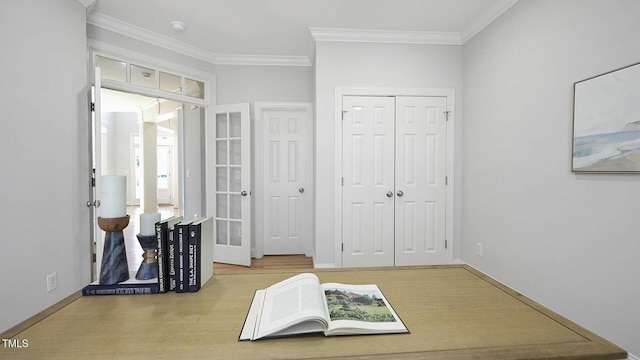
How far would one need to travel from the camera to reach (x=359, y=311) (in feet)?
2.71

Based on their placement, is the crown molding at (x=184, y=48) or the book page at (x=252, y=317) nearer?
the book page at (x=252, y=317)

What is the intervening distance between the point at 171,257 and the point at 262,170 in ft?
10.0

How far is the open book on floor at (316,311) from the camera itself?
716mm

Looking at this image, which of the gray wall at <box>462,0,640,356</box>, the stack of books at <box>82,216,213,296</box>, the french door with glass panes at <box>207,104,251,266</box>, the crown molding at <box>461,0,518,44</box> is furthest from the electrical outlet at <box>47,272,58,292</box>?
the crown molding at <box>461,0,518,44</box>

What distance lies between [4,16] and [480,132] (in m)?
3.65

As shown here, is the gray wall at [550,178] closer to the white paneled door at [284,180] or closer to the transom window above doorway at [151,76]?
the white paneled door at [284,180]

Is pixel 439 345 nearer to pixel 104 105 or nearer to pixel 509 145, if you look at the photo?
pixel 509 145

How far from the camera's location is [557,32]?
2.03 meters

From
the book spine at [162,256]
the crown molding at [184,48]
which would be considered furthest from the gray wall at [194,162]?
the book spine at [162,256]

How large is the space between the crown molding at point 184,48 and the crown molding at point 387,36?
2.49ft

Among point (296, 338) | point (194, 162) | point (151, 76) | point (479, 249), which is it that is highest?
point (151, 76)

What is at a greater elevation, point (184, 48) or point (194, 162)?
point (184, 48)

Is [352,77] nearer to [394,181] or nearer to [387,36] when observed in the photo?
[387,36]

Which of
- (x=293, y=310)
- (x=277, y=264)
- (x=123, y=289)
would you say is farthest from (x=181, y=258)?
(x=277, y=264)
